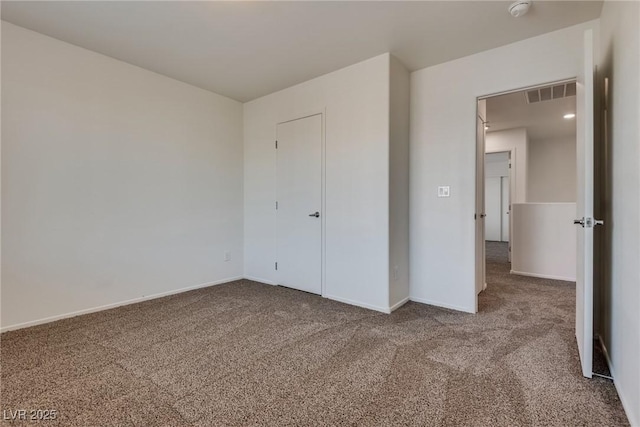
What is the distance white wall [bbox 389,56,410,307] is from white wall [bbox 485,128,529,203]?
3622mm

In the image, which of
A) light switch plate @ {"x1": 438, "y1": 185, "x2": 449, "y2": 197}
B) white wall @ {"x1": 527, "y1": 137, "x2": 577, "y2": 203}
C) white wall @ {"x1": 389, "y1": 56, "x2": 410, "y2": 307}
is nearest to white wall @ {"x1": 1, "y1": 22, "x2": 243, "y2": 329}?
white wall @ {"x1": 389, "y1": 56, "x2": 410, "y2": 307}

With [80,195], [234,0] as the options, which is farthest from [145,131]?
[234,0]

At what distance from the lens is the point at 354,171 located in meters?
3.20

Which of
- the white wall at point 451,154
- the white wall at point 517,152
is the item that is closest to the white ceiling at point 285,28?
the white wall at point 451,154

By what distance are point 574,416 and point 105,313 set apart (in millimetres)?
3595

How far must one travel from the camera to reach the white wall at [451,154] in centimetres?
274

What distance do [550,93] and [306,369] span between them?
13.9ft

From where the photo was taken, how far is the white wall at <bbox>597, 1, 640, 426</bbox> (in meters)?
1.39

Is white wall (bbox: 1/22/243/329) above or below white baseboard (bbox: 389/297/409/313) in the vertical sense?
above

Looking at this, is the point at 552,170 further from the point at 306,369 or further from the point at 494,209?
the point at 306,369

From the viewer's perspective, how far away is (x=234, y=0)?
2158mm

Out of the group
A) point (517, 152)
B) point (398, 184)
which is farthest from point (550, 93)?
point (398, 184)

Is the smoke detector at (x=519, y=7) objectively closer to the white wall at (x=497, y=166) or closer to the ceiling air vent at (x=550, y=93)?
the ceiling air vent at (x=550, y=93)

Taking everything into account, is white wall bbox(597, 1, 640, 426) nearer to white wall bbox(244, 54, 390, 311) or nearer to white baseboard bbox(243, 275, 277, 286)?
white wall bbox(244, 54, 390, 311)
